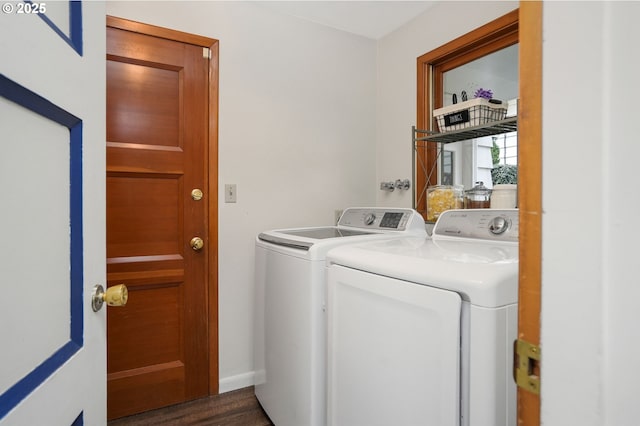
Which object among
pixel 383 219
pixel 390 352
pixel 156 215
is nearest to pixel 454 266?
pixel 390 352

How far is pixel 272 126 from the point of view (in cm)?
225

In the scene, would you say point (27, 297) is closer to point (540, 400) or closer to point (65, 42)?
point (65, 42)

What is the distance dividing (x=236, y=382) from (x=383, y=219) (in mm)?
1335

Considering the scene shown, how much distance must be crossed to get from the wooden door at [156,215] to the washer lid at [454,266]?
110 centimetres

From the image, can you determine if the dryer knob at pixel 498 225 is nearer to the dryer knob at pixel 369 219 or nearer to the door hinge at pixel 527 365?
the dryer knob at pixel 369 219

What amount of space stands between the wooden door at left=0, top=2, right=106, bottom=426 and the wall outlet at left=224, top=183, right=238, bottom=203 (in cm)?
135

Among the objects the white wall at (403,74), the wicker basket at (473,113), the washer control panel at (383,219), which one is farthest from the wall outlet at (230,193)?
the wicker basket at (473,113)

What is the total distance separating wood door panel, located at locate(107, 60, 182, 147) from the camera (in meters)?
1.83

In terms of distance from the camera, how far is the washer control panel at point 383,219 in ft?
6.01

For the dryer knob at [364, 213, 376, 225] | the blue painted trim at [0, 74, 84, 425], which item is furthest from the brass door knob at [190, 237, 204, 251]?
the blue painted trim at [0, 74, 84, 425]

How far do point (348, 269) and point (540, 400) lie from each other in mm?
782

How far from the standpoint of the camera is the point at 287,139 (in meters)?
2.30
